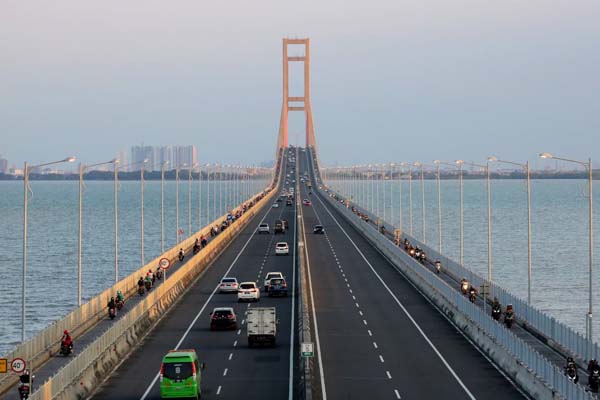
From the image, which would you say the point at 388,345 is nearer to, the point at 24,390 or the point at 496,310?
the point at 496,310

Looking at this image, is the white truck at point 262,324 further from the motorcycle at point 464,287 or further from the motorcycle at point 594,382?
the motorcycle at point 464,287

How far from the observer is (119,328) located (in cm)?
4488

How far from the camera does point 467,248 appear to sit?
152 m

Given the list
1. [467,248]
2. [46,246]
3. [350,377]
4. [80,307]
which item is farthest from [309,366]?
[46,246]

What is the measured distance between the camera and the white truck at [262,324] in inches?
1848

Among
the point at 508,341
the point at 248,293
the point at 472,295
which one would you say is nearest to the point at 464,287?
the point at 472,295

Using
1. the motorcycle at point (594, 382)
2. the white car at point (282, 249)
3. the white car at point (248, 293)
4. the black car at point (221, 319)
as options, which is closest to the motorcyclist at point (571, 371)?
the motorcycle at point (594, 382)

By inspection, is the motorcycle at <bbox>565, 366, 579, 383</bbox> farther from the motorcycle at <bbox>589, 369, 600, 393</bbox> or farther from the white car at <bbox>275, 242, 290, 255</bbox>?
the white car at <bbox>275, 242, 290, 255</bbox>

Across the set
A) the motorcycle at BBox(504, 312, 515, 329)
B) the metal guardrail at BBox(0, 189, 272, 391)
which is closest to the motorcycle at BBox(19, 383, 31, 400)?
the metal guardrail at BBox(0, 189, 272, 391)

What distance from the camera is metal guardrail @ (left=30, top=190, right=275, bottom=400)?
32469mm

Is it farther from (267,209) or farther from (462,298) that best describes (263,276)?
(267,209)

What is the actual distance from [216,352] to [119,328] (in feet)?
12.8

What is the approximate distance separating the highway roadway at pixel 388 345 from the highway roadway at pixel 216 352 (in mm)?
1572

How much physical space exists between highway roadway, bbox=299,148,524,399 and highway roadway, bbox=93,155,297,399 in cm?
157
